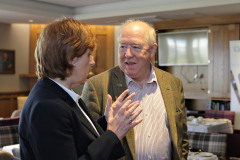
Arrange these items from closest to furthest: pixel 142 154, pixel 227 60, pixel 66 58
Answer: pixel 66 58, pixel 142 154, pixel 227 60

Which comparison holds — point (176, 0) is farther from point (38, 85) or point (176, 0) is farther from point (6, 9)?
point (38, 85)

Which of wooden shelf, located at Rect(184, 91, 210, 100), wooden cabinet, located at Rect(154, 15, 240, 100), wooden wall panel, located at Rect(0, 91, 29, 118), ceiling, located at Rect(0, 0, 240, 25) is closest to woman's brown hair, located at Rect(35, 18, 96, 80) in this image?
ceiling, located at Rect(0, 0, 240, 25)

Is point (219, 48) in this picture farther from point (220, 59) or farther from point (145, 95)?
point (145, 95)

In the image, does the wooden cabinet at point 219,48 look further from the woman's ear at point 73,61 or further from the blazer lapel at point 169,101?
the woman's ear at point 73,61

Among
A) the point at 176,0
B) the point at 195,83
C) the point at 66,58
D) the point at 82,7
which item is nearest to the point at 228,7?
the point at 176,0

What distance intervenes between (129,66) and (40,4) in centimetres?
669

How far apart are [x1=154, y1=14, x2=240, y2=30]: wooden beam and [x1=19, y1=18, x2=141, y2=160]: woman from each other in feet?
23.3

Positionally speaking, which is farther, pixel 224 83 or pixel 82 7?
pixel 82 7

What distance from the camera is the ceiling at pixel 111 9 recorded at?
23.2 ft

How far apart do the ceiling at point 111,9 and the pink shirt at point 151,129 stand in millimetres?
5121

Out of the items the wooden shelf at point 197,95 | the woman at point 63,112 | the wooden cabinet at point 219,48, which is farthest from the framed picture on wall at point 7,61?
the woman at point 63,112

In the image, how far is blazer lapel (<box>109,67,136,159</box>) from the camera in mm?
1869

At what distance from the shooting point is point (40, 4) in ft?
26.8

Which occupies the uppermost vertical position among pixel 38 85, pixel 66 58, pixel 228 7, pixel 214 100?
pixel 228 7
